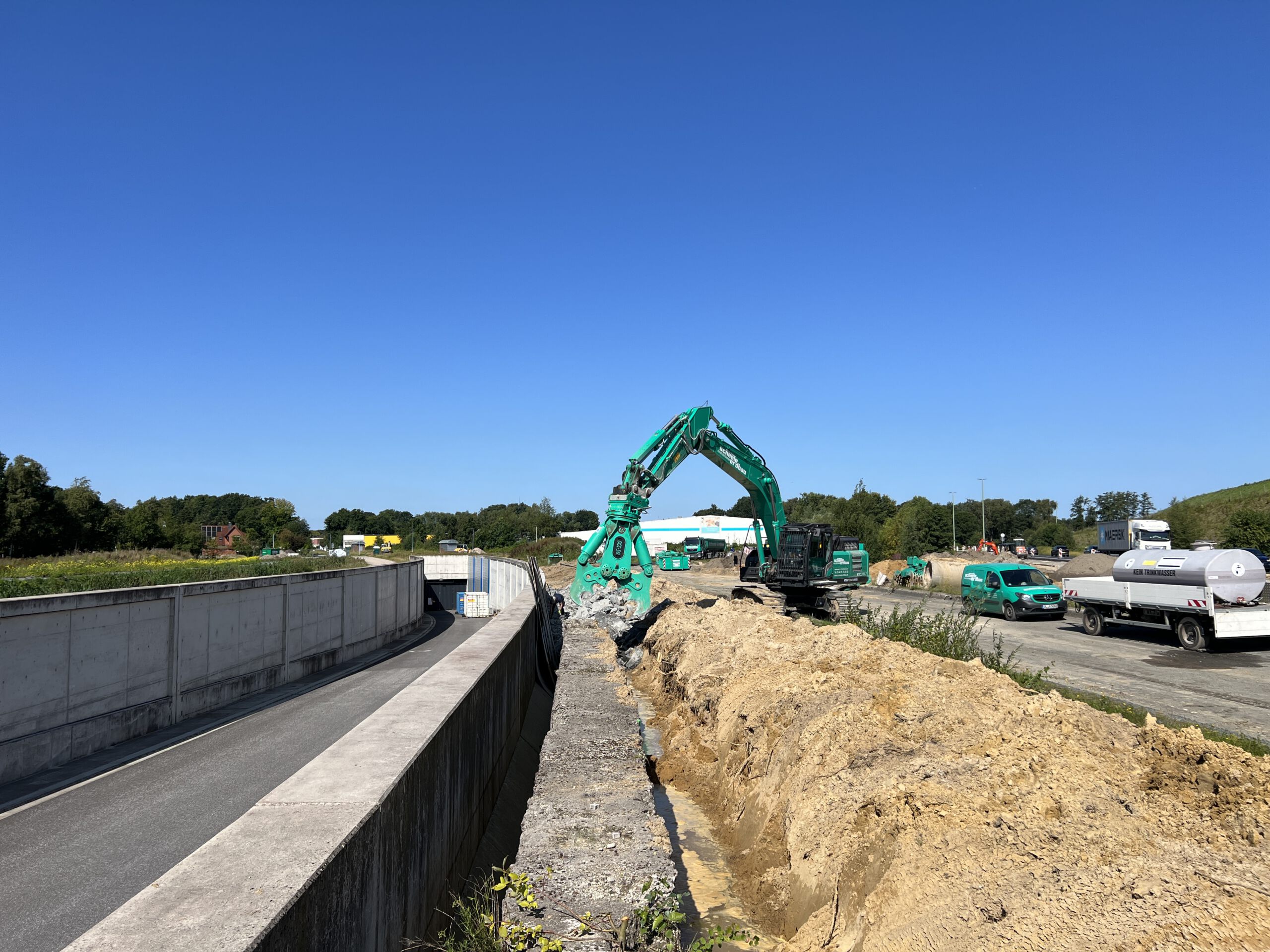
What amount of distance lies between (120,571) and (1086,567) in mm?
45882

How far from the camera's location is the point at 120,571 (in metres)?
28.2

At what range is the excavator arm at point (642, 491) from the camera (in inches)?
806

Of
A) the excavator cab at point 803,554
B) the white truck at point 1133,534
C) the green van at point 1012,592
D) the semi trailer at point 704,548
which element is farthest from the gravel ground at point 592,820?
the semi trailer at point 704,548

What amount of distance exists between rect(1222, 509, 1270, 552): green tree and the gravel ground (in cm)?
6647

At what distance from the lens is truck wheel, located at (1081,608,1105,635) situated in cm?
2347

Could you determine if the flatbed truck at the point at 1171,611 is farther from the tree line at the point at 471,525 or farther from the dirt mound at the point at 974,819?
the tree line at the point at 471,525

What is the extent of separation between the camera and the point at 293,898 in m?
2.89

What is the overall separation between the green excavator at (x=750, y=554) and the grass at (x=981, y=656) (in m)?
6.26

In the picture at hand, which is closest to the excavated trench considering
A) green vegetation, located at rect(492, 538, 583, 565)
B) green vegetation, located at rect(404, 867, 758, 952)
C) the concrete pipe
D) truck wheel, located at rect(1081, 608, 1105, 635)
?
green vegetation, located at rect(404, 867, 758, 952)

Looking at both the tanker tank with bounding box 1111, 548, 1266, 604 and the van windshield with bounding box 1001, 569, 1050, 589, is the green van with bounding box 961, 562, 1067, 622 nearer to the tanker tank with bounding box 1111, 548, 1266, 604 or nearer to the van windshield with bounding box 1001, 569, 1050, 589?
the van windshield with bounding box 1001, 569, 1050, 589

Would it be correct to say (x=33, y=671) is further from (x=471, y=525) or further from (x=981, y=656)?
(x=471, y=525)

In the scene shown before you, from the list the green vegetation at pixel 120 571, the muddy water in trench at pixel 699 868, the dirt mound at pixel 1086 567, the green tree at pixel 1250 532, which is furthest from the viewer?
the green tree at pixel 1250 532

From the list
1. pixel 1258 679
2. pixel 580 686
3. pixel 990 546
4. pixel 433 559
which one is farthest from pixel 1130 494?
pixel 580 686

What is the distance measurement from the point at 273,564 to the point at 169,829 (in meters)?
33.9
